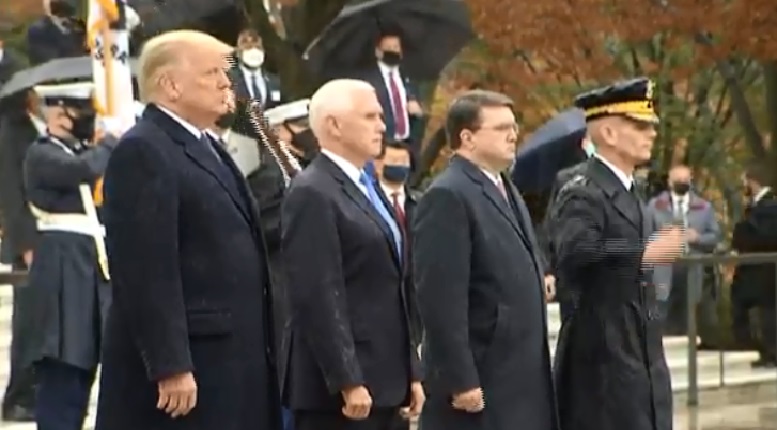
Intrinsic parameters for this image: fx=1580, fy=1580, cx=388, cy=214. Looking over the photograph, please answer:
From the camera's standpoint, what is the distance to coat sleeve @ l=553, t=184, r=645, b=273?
18.5 ft

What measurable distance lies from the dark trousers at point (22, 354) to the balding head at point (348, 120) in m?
2.41

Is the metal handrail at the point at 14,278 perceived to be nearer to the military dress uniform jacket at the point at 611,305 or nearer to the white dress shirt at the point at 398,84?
the white dress shirt at the point at 398,84

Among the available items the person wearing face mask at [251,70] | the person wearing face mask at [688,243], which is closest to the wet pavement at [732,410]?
the person wearing face mask at [688,243]

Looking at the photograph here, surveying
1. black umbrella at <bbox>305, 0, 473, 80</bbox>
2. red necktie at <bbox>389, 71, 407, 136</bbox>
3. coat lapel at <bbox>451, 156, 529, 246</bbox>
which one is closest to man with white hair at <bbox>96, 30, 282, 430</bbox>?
coat lapel at <bbox>451, 156, 529, 246</bbox>

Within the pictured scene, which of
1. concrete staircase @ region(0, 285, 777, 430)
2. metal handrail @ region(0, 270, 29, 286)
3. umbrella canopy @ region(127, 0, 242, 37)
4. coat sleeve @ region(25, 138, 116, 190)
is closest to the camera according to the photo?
coat sleeve @ region(25, 138, 116, 190)

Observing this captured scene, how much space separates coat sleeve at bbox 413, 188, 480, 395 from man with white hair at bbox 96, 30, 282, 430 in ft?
2.70

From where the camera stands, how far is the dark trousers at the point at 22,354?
→ 7334 millimetres

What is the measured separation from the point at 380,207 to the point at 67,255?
2.35 meters

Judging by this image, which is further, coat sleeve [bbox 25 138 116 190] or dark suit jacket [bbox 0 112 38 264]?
dark suit jacket [bbox 0 112 38 264]

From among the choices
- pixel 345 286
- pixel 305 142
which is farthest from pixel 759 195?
pixel 345 286

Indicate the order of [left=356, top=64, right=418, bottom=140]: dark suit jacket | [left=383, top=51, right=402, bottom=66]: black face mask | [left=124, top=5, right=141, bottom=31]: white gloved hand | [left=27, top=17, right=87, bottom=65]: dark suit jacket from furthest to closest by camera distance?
[left=383, top=51, right=402, bottom=66]: black face mask → [left=27, top=17, right=87, bottom=65]: dark suit jacket → [left=356, top=64, right=418, bottom=140]: dark suit jacket → [left=124, top=5, right=141, bottom=31]: white gloved hand

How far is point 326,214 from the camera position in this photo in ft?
17.1

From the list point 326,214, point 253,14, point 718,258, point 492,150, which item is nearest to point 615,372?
point 492,150

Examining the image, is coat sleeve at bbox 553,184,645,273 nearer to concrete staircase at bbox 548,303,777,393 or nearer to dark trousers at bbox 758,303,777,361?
concrete staircase at bbox 548,303,777,393
